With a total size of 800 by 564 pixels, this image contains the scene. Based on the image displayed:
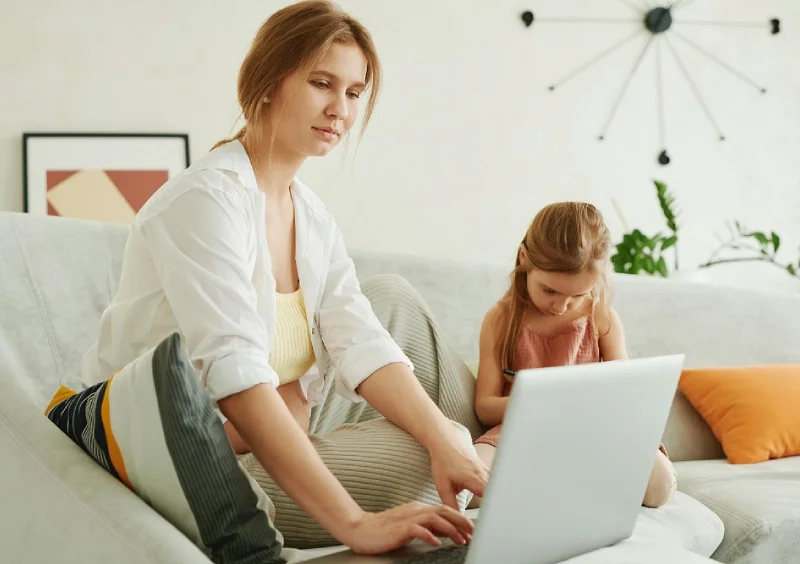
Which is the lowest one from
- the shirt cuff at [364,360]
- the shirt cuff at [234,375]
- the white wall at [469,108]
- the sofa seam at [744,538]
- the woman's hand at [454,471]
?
the sofa seam at [744,538]

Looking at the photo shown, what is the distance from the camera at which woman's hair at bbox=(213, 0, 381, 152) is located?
1.34 meters

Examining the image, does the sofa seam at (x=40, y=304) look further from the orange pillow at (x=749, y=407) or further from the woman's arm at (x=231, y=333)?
the orange pillow at (x=749, y=407)

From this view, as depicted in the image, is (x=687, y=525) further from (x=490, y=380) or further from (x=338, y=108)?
(x=338, y=108)

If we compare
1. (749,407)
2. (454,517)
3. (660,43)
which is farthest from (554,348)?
(660,43)

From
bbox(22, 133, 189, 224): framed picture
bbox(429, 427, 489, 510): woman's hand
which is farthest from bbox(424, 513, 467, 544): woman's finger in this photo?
bbox(22, 133, 189, 224): framed picture

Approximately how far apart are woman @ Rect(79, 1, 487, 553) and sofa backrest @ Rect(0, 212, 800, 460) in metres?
0.26

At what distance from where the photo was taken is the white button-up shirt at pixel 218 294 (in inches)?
46.6

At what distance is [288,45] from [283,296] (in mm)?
386

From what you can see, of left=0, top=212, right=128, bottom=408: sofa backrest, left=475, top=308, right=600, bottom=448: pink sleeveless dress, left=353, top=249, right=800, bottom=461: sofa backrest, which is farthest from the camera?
left=353, top=249, right=800, bottom=461: sofa backrest

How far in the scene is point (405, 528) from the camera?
104 cm

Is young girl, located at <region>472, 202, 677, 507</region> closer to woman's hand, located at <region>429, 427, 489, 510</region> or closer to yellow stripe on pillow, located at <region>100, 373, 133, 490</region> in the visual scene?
woman's hand, located at <region>429, 427, 489, 510</region>

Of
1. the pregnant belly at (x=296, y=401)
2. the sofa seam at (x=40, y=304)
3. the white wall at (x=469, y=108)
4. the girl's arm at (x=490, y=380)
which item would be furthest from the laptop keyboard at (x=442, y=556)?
the white wall at (x=469, y=108)

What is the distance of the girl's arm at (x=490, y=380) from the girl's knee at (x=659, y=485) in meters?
0.32

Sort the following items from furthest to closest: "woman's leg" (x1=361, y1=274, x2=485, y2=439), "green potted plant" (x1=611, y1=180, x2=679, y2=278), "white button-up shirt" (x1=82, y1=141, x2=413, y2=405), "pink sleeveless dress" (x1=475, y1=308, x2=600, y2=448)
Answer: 1. "green potted plant" (x1=611, y1=180, x2=679, y2=278)
2. "pink sleeveless dress" (x1=475, y1=308, x2=600, y2=448)
3. "woman's leg" (x1=361, y1=274, x2=485, y2=439)
4. "white button-up shirt" (x1=82, y1=141, x2=413, y2=405)
